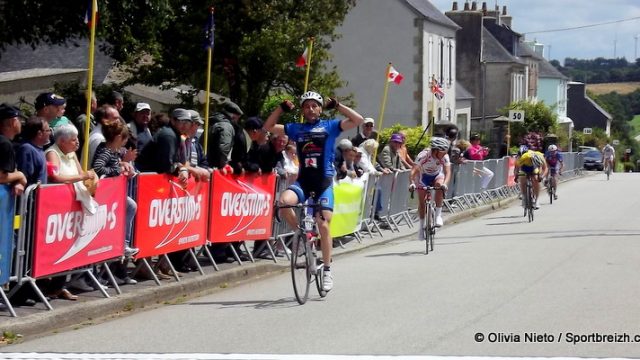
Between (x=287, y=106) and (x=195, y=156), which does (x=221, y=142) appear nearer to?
(x=195, y=156)

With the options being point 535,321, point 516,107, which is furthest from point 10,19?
point 516,107

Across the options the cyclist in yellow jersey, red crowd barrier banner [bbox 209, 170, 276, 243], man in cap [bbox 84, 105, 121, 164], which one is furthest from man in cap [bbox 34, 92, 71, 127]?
the cyclist in yellow jersey

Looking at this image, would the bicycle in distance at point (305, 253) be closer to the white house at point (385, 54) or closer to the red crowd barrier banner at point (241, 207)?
the red crowd barrier banner at point (241, 207)

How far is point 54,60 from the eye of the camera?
143ft

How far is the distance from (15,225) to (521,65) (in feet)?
238

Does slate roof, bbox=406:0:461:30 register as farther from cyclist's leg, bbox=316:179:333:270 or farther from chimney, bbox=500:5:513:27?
cyclist's leg, bbox=316:179:333:270

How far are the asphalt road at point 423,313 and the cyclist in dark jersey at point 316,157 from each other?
852 millimetres

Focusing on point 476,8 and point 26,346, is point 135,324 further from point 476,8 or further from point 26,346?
point 476,8

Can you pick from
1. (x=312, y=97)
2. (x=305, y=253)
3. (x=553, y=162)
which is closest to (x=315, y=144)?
(x=312, y=97)

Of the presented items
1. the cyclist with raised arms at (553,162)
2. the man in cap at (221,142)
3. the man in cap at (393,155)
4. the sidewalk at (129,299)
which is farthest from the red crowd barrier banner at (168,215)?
the cyclist with raised arms at (553,162)

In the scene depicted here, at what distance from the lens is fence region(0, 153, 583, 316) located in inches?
389

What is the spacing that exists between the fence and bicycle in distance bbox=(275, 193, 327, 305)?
1.58m

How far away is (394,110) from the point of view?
5497 centimetres

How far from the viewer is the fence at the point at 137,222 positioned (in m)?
9.89
